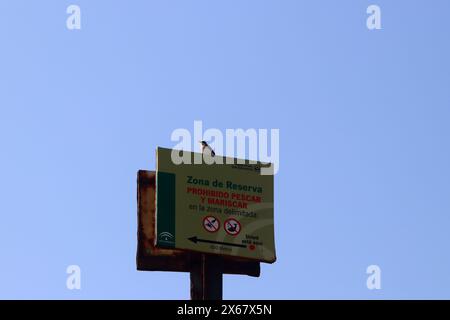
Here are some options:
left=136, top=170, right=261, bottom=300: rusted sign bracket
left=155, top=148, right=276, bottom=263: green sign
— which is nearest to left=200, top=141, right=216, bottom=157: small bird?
left=155, top=148, right=276, bottom=263: green sign

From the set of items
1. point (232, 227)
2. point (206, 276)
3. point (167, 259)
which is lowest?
point (206, 276)

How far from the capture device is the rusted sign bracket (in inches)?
1596

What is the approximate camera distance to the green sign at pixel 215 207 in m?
40.5

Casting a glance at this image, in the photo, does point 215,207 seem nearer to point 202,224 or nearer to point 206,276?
point 202,224

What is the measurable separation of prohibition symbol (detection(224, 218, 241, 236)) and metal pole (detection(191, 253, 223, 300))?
2.61ft

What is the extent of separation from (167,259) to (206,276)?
3.61ft

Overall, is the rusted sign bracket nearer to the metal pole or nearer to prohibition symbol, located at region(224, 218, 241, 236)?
the metal pole

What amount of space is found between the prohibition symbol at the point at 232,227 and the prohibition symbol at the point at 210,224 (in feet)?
1.07

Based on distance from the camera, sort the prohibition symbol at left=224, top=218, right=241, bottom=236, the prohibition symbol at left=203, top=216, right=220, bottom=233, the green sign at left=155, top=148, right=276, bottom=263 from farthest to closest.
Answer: the prohibition symbol at left=224, top=218, right=241, bottom=236, the prohibition symbol at left=203, top=216, right=220, bottom=233, the green sign at left=155, top=148, right=276, bottom=263

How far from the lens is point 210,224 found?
4109 centimetres

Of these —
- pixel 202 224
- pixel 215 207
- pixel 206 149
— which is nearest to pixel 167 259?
pixel 202 224
